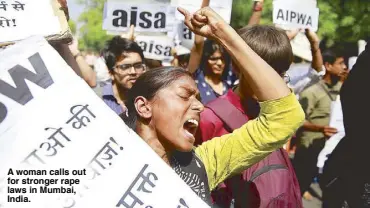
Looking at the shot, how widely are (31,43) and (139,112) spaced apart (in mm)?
608

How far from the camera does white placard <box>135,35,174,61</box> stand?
649cm

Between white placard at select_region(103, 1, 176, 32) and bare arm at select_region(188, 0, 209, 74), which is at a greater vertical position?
bare arm at select_region(188, 0, 209, 74)

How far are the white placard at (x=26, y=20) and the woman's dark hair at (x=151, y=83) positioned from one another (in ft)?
1.43

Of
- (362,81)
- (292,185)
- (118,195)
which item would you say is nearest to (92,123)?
(118,195)

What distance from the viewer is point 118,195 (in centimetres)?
187

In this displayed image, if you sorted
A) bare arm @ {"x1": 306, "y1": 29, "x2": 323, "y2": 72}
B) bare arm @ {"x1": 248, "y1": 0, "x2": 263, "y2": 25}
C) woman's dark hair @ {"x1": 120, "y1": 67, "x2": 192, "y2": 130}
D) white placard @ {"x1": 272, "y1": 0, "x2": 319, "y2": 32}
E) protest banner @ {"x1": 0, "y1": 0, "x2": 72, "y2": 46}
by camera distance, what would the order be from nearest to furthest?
1. protest banner @ {"x1": 0, "y1": 0, "x2": 72, "y2": 46}
2. woman's dark hair @ {"x1": 120, "y1": 67, "x2": 192, "y2": 130}
3. bare arm @ {"x1": 248, "y1": 0, "x2": 263, "y2": 25}
4. bare arm @ {"x1": 306, "y1": 29, "x2": 323, "y2": 72}
5. white placard @ {"x1": 272, "y1": 0, "x2": 319, "y2": 32}

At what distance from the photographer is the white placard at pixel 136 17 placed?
5906 mm

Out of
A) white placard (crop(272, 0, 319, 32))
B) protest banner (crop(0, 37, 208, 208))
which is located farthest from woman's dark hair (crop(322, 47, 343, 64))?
protest banner (crop(0, 37, 208, 208))

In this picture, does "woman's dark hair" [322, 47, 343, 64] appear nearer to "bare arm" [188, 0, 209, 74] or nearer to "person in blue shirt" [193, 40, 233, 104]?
"person in blue shirt" [193, 40, 233, 104]

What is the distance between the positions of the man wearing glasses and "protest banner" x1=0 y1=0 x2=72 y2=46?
2.14m

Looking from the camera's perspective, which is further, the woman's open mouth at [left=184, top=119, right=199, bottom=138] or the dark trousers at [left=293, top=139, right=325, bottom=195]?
the dark trousers at [left=293, top=139, right=325, bottom=195]

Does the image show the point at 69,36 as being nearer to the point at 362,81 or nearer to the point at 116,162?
the point at 116,162

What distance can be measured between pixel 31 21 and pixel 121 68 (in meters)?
2.23

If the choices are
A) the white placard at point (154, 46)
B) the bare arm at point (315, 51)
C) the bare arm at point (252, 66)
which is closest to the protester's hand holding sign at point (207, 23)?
the bare arm at point (252, 66)
